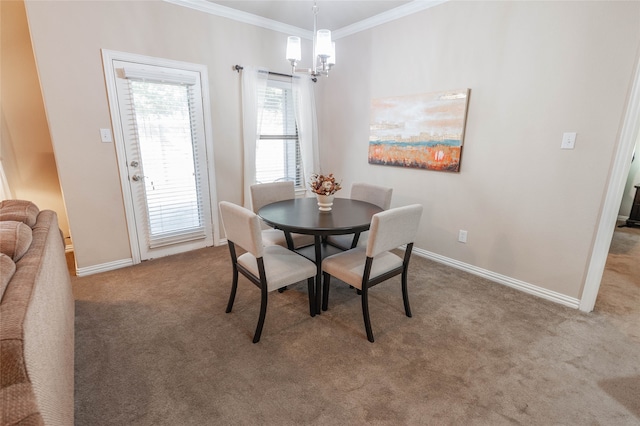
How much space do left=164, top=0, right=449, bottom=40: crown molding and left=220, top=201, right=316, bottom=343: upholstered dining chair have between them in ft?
7.37

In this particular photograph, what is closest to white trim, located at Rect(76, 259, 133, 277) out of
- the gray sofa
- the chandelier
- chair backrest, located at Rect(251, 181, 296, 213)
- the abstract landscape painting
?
the gray sofa

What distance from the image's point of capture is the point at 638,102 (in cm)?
194

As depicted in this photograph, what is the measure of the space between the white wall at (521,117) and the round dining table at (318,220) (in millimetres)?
1081

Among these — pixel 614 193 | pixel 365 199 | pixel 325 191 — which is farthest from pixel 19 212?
pixel 614 193

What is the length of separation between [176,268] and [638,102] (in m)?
3.82

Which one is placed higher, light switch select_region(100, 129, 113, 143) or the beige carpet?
light switch select_region(100, 129, 113, 143)

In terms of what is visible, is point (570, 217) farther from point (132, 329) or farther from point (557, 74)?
point (132, 329)

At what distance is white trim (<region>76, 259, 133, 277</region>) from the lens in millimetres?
2820

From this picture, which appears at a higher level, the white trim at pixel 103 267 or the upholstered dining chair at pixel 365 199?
the upholstered dining chair at pixel 365 199

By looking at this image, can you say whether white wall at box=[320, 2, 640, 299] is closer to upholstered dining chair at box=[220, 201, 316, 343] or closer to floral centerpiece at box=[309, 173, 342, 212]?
floral centerpiece at box=[309, 173, 342, 212]

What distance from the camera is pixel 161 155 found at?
304 centimetres

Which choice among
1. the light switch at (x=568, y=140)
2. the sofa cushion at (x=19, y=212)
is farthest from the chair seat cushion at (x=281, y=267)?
the light switch at (x=568, y=140)

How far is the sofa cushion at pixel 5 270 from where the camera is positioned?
1055mm

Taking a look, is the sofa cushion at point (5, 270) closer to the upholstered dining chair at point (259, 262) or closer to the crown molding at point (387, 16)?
the upholstered dining chair at point (259, 262)
